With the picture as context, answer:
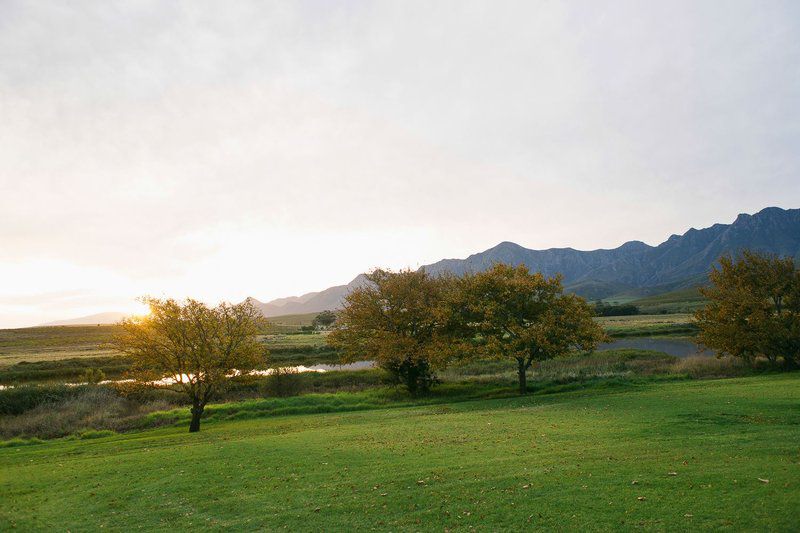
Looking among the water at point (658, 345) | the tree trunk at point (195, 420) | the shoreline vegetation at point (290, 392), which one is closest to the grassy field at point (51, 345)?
the shoreline vegetation at point (290, 392)

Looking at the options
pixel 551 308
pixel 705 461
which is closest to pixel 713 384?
pixel 551 308

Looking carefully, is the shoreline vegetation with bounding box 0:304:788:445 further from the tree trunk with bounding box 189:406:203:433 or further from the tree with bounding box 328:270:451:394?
the tree with bounding box 328:270:451:394

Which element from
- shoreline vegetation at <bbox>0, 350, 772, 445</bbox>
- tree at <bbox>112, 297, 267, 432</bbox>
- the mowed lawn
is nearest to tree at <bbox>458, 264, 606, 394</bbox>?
shoreline vegetation at <bbox>0, 350, 772, 445</bbox>

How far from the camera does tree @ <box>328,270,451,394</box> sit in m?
43.0

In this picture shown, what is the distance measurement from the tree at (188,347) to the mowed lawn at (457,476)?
7.12 metres

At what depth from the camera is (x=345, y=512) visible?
12711 millimetres

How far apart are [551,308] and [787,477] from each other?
28.5m

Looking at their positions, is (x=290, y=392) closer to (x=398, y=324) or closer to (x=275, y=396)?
(x=275, y=396)

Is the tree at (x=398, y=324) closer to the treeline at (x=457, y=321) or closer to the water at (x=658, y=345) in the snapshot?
the treeline at (x=457, y=321)

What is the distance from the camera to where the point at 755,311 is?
44.4m

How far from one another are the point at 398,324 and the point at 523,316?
1150 cm

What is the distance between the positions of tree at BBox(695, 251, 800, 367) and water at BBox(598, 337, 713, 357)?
30689 millimetres

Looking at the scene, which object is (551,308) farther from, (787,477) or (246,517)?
(246,517)

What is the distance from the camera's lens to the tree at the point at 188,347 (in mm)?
32875
